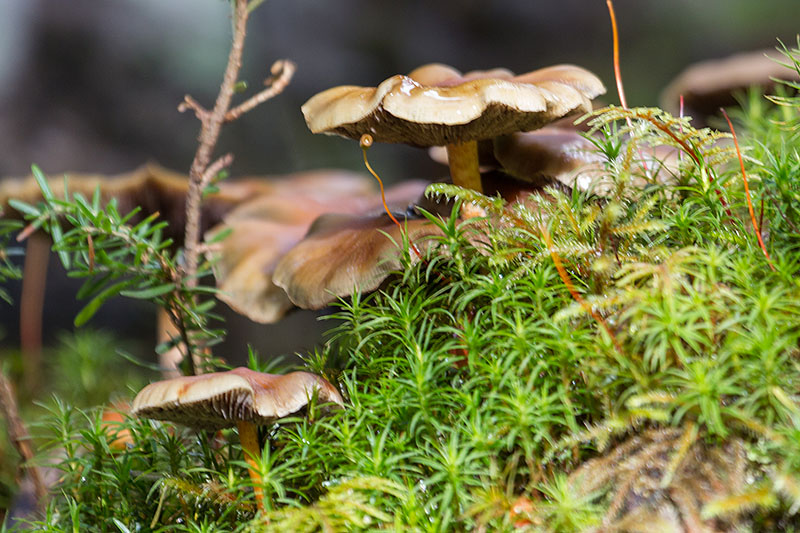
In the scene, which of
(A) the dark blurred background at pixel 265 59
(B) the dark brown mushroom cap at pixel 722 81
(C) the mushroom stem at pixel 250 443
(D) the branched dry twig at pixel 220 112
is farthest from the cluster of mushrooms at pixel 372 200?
(A) the dark blurred background at pixel 265 59

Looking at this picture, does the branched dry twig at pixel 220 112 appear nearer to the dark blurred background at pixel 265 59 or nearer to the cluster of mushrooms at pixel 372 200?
the cluster of mushrooms at pixel 372 200

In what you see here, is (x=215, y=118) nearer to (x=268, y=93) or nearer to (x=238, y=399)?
(x=268, y=93)

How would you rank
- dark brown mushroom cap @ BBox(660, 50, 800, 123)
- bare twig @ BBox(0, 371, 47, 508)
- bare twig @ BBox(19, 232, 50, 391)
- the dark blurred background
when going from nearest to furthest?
1. bare twig @ BBox(0, 371, 47, 508)
2. dark brown mushroom cap @ BBox(660, 50, 800, 123)
3. bare twig @ BBox(19, 232, 50, 391)
4. the dark blurred background

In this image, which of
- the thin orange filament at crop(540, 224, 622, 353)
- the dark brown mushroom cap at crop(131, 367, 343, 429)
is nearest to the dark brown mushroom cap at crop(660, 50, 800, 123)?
the thin orange filament at crop(540, 224, 622, 353)

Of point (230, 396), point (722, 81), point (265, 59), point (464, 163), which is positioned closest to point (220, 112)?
point (464, 163)

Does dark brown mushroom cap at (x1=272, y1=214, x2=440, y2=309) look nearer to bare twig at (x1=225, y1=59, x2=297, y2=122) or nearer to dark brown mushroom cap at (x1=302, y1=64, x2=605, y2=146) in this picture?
dark brown mushroom cap at (x1=302, y1=64, x2=605, y2=146)

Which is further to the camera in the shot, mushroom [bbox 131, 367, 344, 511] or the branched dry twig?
the branched dry twig

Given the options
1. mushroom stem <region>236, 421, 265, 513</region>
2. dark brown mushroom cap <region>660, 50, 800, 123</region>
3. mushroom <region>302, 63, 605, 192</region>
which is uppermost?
dark brown mushroom cap <region>660, 50, 800, 123</region>

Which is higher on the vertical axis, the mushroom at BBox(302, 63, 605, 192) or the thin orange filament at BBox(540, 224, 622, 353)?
the mushroom at BBox(302, 63, 605, 192)
